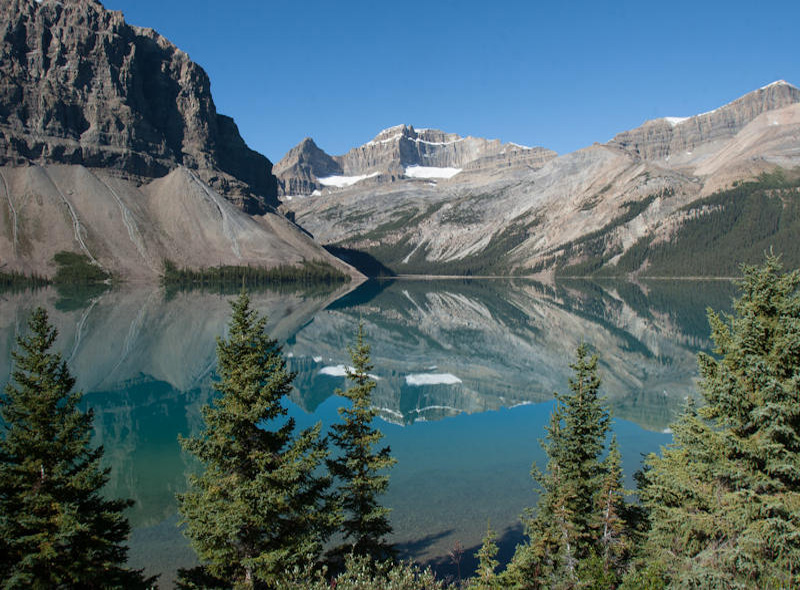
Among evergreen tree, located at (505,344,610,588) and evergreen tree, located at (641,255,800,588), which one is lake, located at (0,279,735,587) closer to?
evergreen tree, located at (505,344,610,588)

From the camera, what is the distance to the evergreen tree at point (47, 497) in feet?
37.3

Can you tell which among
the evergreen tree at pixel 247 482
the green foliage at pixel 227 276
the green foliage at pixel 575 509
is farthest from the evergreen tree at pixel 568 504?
the green foliage at pixel 227 276

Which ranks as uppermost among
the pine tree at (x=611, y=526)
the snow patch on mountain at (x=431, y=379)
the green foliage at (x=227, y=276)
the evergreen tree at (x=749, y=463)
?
the green foliage at (x=227, y=276)

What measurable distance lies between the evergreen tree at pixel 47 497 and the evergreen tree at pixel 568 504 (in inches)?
376

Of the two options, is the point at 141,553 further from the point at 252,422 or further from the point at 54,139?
the point at 54,139

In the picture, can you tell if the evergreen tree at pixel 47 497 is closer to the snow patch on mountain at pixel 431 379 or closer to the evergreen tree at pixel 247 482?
the evergreen tree at pixel 247 482

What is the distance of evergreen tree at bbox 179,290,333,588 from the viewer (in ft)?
44.0

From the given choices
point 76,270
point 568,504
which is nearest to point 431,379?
point 568,504

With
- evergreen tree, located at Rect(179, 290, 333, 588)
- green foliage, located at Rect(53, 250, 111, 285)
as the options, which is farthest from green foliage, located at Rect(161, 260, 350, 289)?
evergreen tree, located at Rect(179, 290, 333, 588)

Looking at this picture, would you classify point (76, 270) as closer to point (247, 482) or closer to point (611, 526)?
point (247, 482)

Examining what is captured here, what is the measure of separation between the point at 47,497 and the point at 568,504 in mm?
12719

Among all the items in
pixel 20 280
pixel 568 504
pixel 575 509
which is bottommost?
pixel 575 509

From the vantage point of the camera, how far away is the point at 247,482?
13.6 meters

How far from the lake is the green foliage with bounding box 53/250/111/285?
51389 millimetres
